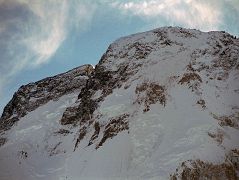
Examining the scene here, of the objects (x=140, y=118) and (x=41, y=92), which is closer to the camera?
(x=140, y=118)

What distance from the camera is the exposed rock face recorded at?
51.4 meters

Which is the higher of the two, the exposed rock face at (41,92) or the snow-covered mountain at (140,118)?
the exposed rock face at (41,92)

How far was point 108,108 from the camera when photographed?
37594mm

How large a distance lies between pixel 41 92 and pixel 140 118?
2562 centimetres

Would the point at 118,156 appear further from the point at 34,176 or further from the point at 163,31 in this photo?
the point at 163,31

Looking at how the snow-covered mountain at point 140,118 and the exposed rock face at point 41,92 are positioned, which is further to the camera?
the exposed rock face at point 41,92

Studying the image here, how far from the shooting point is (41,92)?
182 feet

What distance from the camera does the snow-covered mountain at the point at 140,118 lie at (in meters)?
27.1

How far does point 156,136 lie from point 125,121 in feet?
14.8

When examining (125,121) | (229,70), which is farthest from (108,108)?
(229,70)

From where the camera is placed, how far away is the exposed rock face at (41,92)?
169 ft

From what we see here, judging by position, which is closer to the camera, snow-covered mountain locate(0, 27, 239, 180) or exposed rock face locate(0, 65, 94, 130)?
snow-covered mountain locate(0, 27, 239, 180)

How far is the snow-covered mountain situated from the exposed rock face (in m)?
0.22

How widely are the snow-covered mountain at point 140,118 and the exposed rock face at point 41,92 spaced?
220mm
